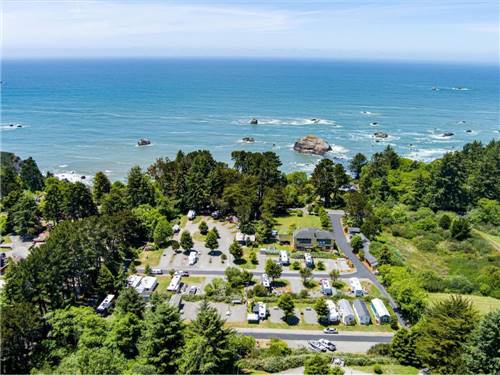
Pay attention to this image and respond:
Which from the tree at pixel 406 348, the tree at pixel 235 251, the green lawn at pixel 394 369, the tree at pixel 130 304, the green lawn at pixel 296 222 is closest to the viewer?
the green lawn at pixel 394 369

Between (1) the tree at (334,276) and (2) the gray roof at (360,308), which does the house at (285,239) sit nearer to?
(1) the tree at (334,276)

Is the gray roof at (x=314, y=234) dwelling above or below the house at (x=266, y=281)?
above

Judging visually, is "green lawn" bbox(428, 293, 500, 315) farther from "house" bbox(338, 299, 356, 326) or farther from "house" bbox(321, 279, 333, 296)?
"house" bbox(321, 279, 333, 296)

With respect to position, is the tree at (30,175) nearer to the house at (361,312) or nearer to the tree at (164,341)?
the tree at (164,341)

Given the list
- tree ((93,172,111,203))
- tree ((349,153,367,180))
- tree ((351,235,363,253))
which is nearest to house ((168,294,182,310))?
tree ((351,235,363,253))

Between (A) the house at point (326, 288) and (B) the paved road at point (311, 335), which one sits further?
(A) the house at point (326, 288)

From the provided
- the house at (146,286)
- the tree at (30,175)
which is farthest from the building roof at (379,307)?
the tree at (30,175)

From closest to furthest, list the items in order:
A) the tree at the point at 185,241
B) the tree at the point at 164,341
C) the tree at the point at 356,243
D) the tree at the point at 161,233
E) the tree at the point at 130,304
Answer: the tree at the point at 164,341
the tree at the point at 130,304
the tree at the point at 185,241
the tree at the point at 356,243
the tree at the point at 161,233

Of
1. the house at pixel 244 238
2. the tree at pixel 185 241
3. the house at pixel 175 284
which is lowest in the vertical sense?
the house at pixel 175 284
